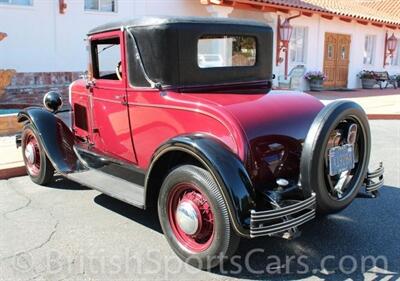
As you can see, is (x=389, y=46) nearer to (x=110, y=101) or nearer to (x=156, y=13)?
(x=156, y=13)

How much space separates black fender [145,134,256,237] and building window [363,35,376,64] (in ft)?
58.8

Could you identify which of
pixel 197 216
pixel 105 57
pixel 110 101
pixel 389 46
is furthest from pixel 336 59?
pixel 197 216

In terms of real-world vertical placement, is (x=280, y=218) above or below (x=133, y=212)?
above

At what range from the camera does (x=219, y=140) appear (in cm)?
322

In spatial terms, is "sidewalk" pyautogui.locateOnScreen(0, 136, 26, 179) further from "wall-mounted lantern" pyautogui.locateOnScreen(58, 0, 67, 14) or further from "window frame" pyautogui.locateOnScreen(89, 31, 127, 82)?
"wall-mounted lantern" pyautogui.locateOnScreen(58, 0, 67, 14)

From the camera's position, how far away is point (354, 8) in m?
19.5

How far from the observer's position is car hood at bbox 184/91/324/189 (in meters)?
3.22

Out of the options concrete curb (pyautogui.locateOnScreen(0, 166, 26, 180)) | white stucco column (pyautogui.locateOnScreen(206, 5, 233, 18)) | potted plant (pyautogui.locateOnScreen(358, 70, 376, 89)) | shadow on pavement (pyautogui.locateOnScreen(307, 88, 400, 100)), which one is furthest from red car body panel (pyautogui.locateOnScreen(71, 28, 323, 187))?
potted plant (pyautogui.locateOnScreen(358, 70, 376, 89))

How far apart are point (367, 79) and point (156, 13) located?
10404mm

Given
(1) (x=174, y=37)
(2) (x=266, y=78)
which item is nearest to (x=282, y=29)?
(2) (x=266, y=78)

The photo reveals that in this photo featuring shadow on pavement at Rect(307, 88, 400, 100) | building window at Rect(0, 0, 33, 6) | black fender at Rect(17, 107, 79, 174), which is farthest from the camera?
shadow on pavement at Rect(307, 88, 400, 100)

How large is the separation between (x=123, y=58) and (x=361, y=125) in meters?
2.09

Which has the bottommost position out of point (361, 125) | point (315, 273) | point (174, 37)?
point (315, 273)

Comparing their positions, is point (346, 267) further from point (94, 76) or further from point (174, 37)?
point (94, 76)
